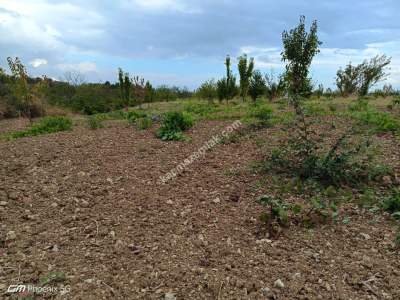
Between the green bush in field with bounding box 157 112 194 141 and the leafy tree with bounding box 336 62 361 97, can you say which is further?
the leafy tree with bounding box 336 62 361 97

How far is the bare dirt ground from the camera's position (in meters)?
2.06

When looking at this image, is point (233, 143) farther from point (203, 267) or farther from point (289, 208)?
point (203, 267)

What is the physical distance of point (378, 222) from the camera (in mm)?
2770

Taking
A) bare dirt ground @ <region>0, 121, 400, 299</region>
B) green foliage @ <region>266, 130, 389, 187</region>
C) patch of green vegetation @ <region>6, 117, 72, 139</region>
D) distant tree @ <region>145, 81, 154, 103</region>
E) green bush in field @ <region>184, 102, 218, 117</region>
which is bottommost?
bare dirt ground @ <region>0, 121, 400, 299</region>

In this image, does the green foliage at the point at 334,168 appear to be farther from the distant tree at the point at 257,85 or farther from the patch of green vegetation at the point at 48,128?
the distant tree at the point at 257,85

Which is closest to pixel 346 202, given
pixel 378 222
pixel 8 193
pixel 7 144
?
pixel 378 222

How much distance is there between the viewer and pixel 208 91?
63.1 feet

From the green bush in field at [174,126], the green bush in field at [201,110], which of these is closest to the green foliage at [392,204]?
the green bush in field at [174,126]

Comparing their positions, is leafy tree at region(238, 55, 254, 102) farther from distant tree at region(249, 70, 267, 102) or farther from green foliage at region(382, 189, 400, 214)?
green foliage at region(382, 189, 400, 214)

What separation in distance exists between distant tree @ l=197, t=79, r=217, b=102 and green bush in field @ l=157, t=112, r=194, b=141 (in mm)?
12366

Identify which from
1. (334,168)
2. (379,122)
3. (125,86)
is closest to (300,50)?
(379,122)

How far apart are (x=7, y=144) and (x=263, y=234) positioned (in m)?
4.27

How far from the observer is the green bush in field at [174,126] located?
5.36 metres

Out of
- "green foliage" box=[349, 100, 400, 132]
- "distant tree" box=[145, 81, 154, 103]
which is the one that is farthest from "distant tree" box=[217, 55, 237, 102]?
"green foliage" box=[349, 100, 400, 132]
